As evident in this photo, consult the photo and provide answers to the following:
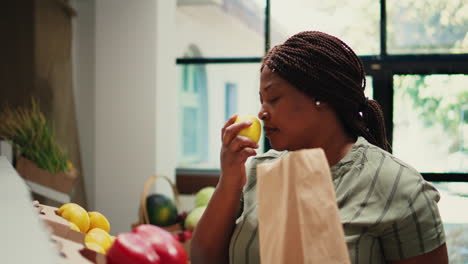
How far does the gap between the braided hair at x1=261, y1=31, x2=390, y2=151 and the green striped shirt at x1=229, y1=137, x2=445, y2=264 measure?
0.34ft

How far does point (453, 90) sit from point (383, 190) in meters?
3.28

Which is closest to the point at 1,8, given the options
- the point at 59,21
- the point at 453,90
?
the point at 59,21

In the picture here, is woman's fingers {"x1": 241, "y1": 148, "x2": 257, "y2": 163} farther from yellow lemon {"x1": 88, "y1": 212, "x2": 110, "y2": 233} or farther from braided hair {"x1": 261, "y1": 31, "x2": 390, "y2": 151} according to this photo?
yellow lemon {"x1": 88, "y1": 212, "x2": 110, "y2": 233}

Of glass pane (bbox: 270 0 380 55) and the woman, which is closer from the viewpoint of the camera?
the woman

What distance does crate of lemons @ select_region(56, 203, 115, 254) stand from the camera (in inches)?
50.8

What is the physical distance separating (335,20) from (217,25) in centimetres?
173

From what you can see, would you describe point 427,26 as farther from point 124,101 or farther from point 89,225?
point 89,225

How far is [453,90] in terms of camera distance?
4.21 metres

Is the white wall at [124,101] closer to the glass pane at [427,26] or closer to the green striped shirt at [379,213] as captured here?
the glass pane at [427,26]

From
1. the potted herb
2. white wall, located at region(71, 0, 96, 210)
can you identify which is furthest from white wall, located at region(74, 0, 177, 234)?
the potted herb

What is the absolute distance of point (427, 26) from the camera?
4.37 meters

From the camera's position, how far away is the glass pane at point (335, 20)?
4469 millimetres

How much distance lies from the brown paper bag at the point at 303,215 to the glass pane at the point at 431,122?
345cm

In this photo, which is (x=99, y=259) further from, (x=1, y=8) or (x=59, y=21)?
(x=59, y=21)
